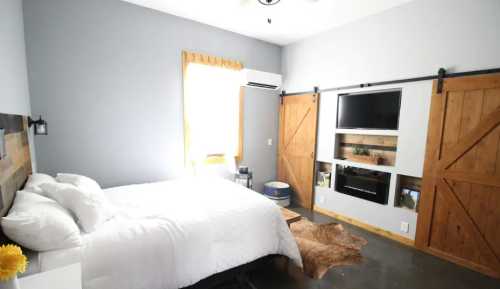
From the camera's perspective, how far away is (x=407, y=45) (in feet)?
8.81

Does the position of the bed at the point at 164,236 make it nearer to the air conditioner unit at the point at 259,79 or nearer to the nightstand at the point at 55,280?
the nightstand at the point at 55,280

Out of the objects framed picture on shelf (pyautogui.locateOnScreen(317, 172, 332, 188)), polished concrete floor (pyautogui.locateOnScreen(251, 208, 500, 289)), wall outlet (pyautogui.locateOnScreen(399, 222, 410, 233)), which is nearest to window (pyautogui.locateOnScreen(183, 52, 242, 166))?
framed picture on shelf (pyautogui.locateOnScreen(317, 172, 332, 188))

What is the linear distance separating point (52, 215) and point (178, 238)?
0.74 metres

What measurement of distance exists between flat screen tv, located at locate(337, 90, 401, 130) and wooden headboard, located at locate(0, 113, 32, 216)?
139 inches

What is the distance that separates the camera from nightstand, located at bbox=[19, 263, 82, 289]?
0.89 m

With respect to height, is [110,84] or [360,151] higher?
[110,84]

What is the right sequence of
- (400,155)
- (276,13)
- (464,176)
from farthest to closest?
(276,13) < (400,155) < (464,176)

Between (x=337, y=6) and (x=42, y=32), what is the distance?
3.35 metres

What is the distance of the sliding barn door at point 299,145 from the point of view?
148 inches

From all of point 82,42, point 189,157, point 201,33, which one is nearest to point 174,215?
point 189,157

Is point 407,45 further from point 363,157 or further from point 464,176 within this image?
point 464,176

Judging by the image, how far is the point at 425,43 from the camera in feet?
8.35

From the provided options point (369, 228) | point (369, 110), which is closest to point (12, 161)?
point (369, 110)

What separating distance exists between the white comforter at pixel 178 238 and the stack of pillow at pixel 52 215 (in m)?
0.12
